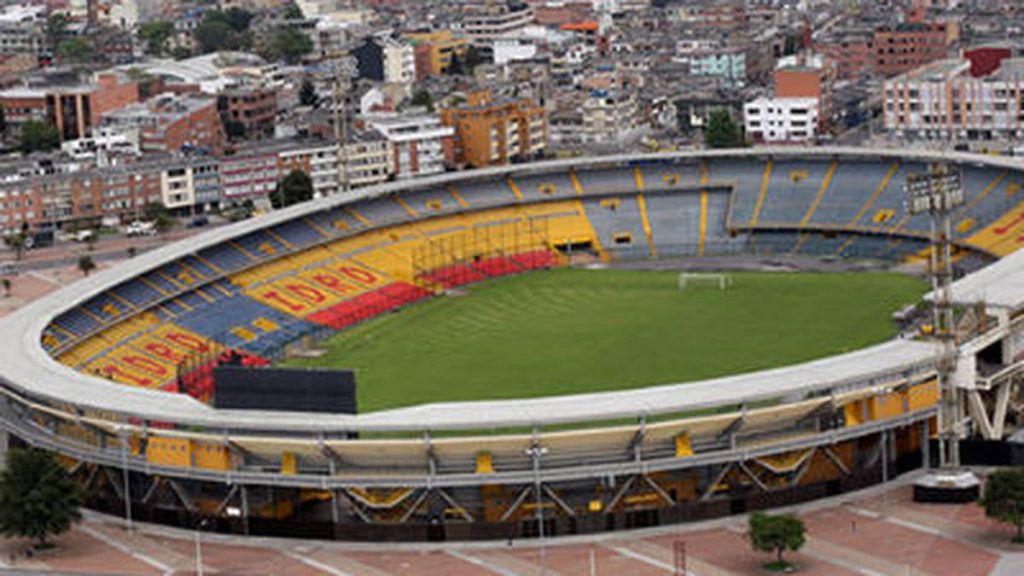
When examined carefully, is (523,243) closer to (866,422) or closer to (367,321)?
(367,321)

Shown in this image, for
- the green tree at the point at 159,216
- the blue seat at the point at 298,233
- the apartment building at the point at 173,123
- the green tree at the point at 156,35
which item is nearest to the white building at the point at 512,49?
the green tree at the point at 156,35

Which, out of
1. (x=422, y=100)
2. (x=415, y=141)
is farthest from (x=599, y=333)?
(x=422, y=100)

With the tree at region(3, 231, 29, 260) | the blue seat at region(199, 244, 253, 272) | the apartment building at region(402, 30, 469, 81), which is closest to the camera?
the blue seat at region(199, 244, 253, 272)

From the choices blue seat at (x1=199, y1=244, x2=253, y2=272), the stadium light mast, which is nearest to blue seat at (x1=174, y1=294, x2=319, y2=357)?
blue seat at (x1=199, y1=244, x2=253, y2=272)

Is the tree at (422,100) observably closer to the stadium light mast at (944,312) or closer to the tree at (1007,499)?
the stadium light mast at (944,312)

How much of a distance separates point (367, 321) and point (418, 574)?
2374cm

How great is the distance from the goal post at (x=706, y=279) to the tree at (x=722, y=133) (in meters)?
24.9

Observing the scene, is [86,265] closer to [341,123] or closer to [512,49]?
[341,123]

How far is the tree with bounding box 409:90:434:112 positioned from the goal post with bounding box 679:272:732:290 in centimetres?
3826

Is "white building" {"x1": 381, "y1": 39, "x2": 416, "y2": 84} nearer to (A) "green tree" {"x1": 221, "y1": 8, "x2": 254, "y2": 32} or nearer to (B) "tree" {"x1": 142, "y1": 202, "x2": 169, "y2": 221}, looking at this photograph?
(A) "green tree" {"x1": 221, "y1": 8, "x2": 254, "y2": 32}

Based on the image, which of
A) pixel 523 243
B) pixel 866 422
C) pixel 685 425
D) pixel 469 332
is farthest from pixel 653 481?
pixel 523 243

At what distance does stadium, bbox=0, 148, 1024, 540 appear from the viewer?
41844 millimetres

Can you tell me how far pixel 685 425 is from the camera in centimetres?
4147

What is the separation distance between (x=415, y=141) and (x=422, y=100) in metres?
16.0
